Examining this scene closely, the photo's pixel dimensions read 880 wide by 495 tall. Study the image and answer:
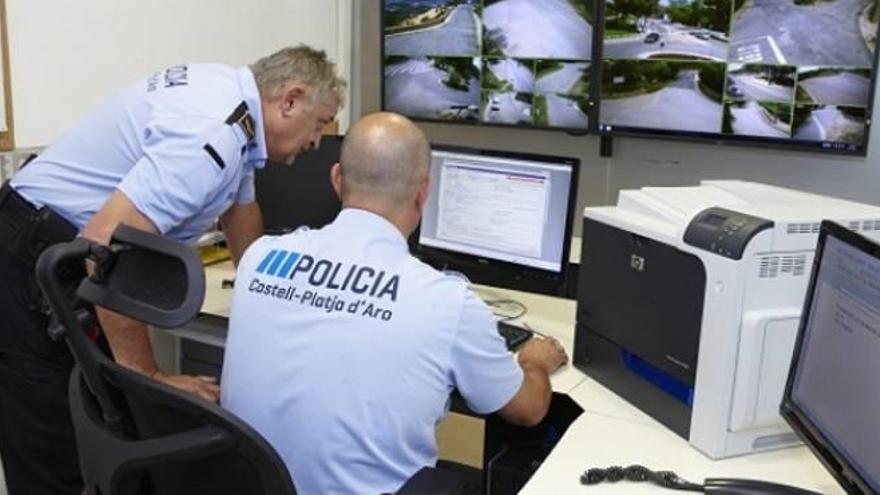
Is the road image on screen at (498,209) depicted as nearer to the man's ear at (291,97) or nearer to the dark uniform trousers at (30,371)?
the man's ear at (291,97)

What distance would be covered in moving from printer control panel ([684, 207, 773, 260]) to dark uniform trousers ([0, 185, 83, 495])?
51.5 inches

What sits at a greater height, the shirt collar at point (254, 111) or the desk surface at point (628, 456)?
the shirt collar at point (254, 111)

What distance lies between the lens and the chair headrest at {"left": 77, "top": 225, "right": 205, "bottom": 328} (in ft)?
3.33

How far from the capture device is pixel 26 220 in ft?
6.07

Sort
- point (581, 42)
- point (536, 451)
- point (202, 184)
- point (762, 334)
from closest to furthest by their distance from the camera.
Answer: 1. point (762, 334)
2. point (202, 184)
3. point (536, 451)
4. point (581, 42)

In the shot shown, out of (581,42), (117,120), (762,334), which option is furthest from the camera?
(581,42)

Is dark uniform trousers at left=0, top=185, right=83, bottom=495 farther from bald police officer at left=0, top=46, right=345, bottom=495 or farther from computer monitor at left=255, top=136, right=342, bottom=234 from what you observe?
computer monitor at left=255, top=136, right=342, bottom=234

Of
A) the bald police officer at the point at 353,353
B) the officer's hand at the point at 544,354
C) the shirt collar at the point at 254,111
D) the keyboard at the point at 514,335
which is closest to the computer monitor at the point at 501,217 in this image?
the keyboard at the point at 514,335

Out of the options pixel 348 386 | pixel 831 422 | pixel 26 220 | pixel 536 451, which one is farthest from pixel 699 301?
pixel 26 220

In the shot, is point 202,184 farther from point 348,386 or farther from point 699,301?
point 699,301

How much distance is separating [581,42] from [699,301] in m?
1.78

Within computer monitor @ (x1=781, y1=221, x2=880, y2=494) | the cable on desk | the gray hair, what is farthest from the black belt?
computer monitor @ (x1=781, y1=221, x2=880, y2=494)

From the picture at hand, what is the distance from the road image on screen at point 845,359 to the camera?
1128 millimetres

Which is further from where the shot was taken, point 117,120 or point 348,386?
point 117,120
